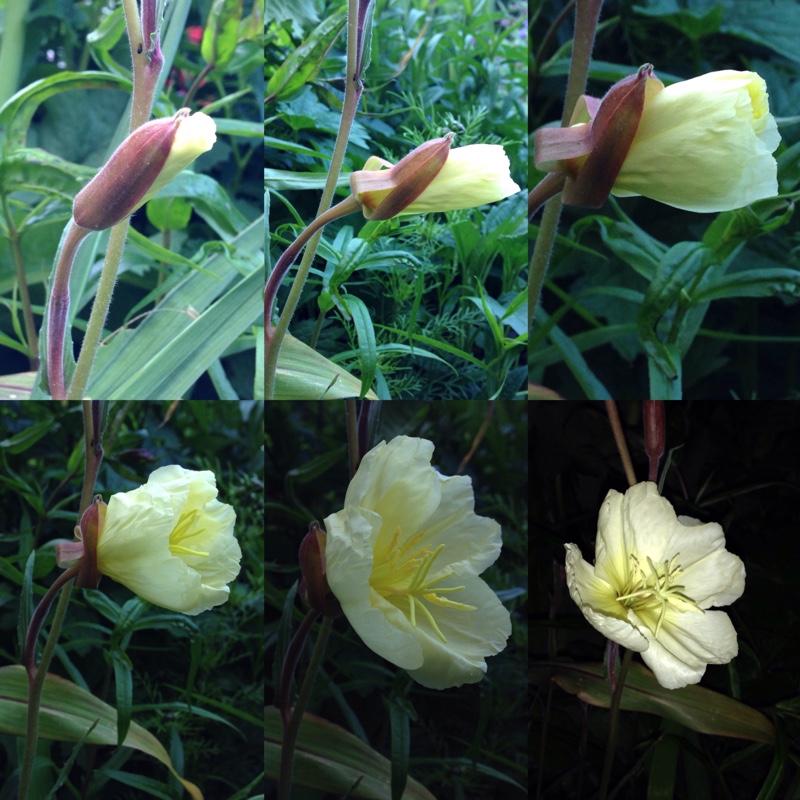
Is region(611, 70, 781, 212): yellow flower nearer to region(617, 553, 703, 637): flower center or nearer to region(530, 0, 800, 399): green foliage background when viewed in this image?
region(530, 0, 800, 399): green foliage background

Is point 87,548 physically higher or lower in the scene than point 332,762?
higher

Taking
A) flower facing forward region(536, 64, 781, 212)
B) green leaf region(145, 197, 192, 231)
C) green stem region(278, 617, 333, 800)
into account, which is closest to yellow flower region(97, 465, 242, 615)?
green stem region(278, 617, 333, 800)

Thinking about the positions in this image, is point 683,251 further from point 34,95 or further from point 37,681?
point 37,681

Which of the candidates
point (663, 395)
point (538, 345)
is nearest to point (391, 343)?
point (538, 345)

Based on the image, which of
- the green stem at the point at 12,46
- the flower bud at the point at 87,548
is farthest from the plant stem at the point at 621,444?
the green stem at the point at 12,46

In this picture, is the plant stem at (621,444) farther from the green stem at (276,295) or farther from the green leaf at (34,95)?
the green leaf at (34,95)

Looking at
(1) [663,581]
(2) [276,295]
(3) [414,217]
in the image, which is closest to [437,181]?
(3) [414,217]
